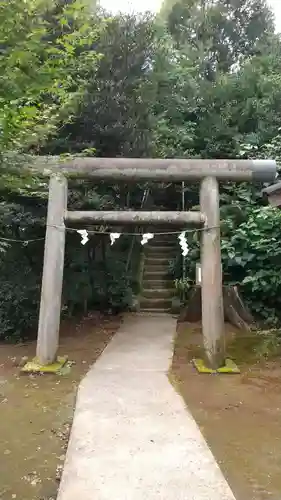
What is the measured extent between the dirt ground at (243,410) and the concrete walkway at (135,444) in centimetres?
16

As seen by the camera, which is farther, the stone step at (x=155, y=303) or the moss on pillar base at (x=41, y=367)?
the stone step at (x=155, y=303)

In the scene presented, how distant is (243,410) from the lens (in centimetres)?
454

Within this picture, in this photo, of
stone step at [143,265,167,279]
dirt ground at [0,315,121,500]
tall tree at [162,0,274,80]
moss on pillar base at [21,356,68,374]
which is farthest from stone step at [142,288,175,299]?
tall tree at [162,0,274,80]

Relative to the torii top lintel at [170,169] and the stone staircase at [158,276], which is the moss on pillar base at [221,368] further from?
the stone staircase at [158,276]

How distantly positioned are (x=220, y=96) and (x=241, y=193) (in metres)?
4.33

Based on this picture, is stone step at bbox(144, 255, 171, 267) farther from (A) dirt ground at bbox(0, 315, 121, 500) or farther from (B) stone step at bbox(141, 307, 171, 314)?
(A) dirt ground at bbox(0, 315, 121, 500)

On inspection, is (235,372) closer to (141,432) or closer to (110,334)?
(141,432)

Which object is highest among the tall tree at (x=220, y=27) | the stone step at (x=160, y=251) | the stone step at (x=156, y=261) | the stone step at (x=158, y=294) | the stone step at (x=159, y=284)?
the tall tree at (x=220, y=27)

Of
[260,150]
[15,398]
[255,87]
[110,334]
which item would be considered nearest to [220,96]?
[255,87]

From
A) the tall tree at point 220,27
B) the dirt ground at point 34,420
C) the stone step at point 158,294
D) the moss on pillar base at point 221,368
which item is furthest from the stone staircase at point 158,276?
the tall tree at point 220,27

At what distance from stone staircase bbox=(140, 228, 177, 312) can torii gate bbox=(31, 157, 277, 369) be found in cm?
430

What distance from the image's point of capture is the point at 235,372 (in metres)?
5.84

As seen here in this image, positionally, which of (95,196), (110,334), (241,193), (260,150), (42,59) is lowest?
(110,334)

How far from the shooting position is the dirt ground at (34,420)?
3.08 metres
